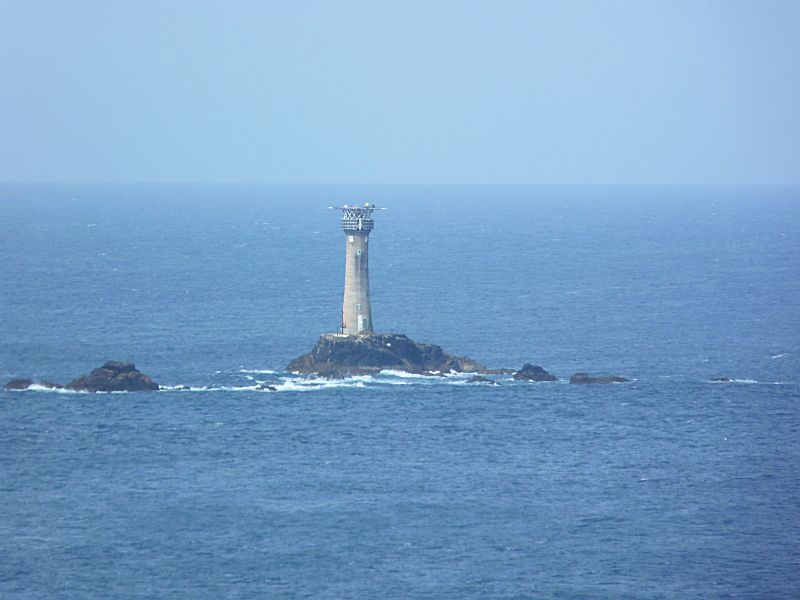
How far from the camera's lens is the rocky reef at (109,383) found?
11119cm

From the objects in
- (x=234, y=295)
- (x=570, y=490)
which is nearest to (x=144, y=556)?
(x=570, y=490)

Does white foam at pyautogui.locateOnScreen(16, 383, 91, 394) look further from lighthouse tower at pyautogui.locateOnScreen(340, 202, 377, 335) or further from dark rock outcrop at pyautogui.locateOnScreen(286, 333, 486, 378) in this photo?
lighthouse tower at pyautogui.locateOnScreen(340, 202, 377, 335)

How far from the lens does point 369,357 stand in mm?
118062

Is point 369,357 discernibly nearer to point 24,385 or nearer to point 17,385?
point 24,385

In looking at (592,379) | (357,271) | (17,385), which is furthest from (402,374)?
(17,385)

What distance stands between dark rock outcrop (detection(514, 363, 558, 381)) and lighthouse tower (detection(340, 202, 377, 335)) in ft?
38.8

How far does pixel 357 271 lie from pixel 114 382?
1983cm

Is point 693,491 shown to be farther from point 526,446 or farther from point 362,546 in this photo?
point 362,546

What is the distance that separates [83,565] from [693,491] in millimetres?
34047

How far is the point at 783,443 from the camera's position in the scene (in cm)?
9812

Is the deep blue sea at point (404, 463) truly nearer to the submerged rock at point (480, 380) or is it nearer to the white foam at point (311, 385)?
the white foam at point (311, 385)

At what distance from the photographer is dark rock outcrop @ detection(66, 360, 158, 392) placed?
11119 cm

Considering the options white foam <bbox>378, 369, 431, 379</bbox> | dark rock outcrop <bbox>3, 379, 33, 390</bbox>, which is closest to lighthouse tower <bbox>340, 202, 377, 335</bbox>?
white foam <bbox>378, 369, 431, 379</bbox>

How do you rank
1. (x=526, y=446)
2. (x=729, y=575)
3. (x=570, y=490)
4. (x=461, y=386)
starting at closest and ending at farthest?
(x=729, y=575)
(x=570, y=490)
(x=526, y=446)
(x=461, y=386)
